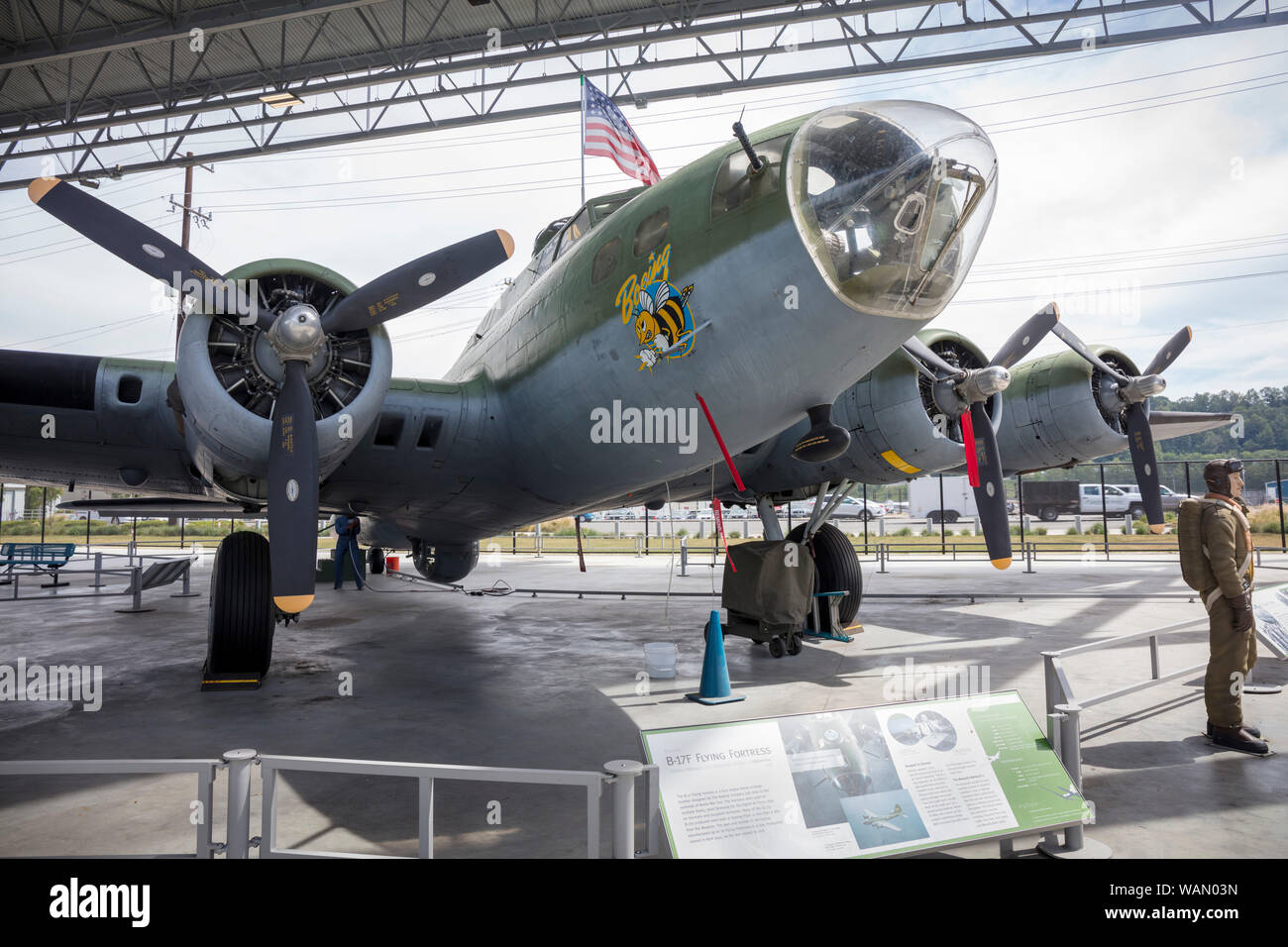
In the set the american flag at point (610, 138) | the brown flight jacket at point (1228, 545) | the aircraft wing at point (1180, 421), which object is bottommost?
the brown flight jacket at point (1228, 545)

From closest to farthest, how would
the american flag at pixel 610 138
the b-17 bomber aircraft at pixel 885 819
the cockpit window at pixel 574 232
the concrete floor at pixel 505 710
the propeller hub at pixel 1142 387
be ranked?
the b-17 bomber aircraft at pixel 885 819, the concrete floor at pixel 505 710, the cockpit window at pixel 574 232, the propeller hub at pixel 1142 387, the american flag at pixel 610 138

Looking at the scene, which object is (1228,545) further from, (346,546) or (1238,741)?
(346,546)

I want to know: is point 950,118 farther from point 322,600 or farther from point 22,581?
point 22,581

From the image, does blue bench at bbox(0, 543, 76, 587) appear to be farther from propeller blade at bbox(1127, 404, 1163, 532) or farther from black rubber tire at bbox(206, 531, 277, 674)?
propeller blade at bbox(1127, 404, 1163, 532)

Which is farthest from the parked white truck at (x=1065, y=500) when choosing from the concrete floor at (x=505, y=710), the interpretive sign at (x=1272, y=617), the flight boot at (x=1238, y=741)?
the flight boot at (x=1238, y=741)

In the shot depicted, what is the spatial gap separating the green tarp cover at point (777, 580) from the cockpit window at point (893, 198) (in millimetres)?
4562

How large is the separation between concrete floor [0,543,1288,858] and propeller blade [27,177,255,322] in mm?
3449

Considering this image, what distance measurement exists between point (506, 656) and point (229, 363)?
4.80 metres

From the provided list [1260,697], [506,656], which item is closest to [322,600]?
[506,656]

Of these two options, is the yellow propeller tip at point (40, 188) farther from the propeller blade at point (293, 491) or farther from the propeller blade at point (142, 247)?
the propeller blade at point (293, 491)

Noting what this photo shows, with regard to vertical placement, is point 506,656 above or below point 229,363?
below

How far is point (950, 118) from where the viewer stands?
451 cm

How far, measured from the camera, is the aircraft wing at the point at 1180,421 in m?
11.5
